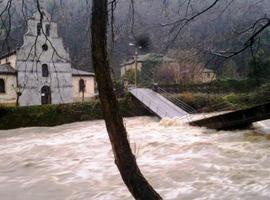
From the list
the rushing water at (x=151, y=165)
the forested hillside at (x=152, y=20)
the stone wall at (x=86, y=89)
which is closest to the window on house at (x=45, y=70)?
the stone wall at (x=86, y=89)

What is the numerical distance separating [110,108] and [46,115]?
827 inches

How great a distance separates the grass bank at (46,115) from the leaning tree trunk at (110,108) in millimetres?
19426

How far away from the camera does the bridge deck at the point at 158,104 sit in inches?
928

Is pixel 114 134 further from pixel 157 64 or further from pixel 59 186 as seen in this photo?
pixel 157 64

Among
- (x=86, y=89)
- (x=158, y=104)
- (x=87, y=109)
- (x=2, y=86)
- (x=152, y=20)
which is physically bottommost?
(x=87, y=109)

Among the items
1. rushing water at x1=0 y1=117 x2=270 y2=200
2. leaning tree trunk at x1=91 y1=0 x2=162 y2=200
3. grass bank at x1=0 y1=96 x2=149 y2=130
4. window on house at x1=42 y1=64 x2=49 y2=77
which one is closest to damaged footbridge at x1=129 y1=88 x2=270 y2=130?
rushing water at x1=0 y1=117 x2=270 y2=200

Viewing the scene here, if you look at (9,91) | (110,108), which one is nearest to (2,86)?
(9,91)

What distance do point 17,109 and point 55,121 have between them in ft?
7.71

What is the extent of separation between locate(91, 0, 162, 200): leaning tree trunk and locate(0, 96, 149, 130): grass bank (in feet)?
63.7

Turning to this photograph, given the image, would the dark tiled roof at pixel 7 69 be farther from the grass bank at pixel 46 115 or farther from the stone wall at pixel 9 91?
Result: the grass bank at pixel 46 115

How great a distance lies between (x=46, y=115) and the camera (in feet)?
79.5

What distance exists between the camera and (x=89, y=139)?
58.6ft

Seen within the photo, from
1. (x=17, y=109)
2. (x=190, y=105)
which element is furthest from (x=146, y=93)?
(x=17, y=109)

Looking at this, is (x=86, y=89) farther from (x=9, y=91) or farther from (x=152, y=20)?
(x=152, y=20)
